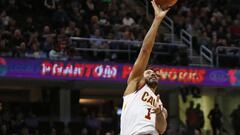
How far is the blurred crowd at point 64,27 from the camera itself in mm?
18078

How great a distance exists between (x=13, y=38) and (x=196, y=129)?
255 inches

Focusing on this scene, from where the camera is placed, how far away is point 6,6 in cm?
1995

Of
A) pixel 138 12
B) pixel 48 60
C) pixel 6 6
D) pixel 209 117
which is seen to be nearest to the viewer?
pixel 48 60

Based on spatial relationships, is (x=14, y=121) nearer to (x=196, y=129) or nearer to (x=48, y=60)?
(x=48, y=60)

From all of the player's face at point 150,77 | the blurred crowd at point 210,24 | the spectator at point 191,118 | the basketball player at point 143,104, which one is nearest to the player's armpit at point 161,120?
the basketball player at point 143,104

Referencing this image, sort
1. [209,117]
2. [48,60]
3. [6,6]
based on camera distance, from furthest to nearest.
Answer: [209,117]
[6,6]
[48,60]

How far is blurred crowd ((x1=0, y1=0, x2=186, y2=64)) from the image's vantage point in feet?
59.3

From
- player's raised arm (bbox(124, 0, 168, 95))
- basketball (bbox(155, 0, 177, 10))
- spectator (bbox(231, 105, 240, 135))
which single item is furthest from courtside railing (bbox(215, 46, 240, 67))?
player's raised arm (bbox(124, 0, 168, 95))

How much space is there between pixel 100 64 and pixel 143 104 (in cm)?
1215

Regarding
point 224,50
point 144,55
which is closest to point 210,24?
point 224,50

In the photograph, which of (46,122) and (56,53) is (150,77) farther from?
(46,122)

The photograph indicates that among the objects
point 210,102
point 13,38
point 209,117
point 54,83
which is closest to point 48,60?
point 13,38

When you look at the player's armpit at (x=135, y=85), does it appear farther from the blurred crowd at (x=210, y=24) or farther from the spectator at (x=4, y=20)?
the blurred crowd at (x=210, y=24)

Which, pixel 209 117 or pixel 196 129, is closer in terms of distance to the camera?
pixel 196 129
